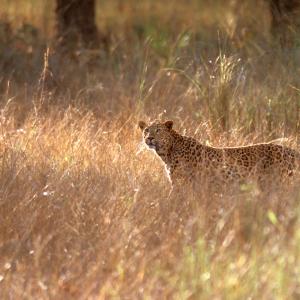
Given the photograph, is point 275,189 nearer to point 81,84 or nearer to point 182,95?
point 182,95

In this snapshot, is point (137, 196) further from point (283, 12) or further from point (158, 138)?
point (283, 12)

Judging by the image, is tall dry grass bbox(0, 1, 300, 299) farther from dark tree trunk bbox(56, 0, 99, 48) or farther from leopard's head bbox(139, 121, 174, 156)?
dark tree trunk bbox(56, 0, 99, 48)

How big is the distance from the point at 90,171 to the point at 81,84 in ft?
16.3

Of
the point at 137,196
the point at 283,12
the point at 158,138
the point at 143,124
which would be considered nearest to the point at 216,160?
the point at 158,138

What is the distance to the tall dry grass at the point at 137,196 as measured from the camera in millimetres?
5570

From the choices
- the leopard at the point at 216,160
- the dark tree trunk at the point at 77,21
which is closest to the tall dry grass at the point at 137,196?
the leopard at the point at 216,160

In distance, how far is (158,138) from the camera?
8312mm

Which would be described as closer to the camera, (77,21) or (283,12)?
(283,12)

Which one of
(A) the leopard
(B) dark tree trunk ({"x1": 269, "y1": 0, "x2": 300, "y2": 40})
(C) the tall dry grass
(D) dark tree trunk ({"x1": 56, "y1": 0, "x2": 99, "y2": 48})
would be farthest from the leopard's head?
(D) dark tree trunk ({"x1": 56, "y1": 0, "x2": 99, "y2": 48})

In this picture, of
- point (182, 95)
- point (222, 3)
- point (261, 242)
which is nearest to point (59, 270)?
point (261, 242)

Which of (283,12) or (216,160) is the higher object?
(216,160)

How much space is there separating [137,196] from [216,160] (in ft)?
4.03

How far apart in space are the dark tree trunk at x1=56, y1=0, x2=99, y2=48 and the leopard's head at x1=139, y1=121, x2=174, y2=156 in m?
7.09

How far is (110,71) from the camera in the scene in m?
13.4
